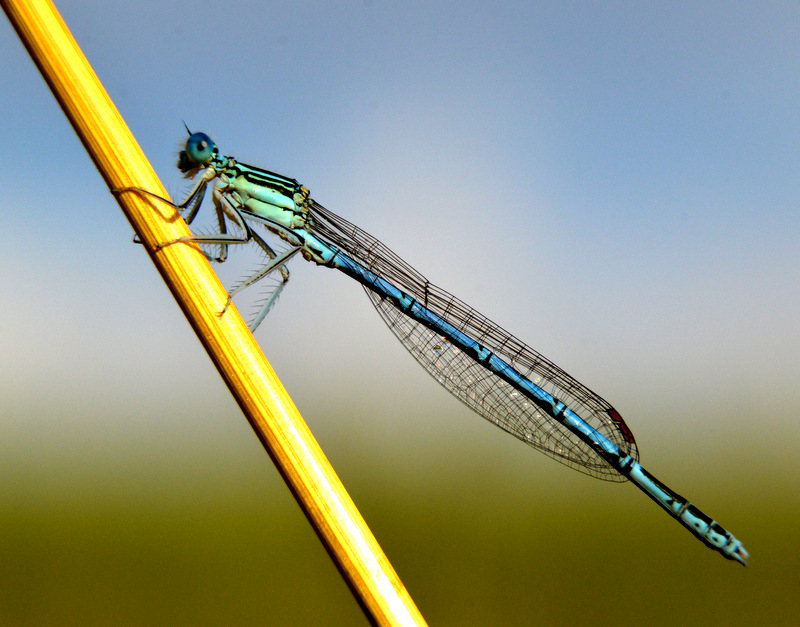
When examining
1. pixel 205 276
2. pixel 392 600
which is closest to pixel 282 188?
pixel 205 276

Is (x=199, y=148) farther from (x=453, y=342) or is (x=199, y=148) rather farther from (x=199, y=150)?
(x=453, y=342)

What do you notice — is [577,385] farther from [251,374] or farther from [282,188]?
[251,374]

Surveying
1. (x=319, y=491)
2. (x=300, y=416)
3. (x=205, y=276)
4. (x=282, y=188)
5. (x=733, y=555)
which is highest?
(x=282, y=188)

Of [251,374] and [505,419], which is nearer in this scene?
[251,374]

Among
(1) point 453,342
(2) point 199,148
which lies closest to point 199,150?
(2) point 199,148

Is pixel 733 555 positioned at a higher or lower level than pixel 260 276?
lower
